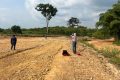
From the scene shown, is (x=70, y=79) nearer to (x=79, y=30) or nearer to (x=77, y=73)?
(x=77, y=73)

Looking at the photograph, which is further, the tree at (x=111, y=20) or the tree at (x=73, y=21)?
the tree at (x=73, y=21)

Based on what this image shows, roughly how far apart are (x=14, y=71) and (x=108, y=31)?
147 ft

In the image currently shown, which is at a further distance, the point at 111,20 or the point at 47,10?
the point at 47,10

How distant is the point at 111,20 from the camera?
60188 mm

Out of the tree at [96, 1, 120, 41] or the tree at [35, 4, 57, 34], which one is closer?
the tree at [96, 1, 120, 41]

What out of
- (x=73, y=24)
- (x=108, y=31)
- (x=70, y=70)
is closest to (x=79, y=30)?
(x=73, y=24)

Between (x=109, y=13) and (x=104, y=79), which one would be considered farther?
(x=109, y=13)

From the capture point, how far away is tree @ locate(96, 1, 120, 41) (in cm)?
5934

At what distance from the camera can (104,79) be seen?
54.6ft

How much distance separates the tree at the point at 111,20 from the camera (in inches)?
2336

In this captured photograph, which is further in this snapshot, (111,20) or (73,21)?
(73,21)

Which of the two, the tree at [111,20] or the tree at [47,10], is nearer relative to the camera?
the tree at [111,20]

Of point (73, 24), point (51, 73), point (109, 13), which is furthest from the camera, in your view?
point (73, 24)

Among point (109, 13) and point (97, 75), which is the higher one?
point (109, 13)
